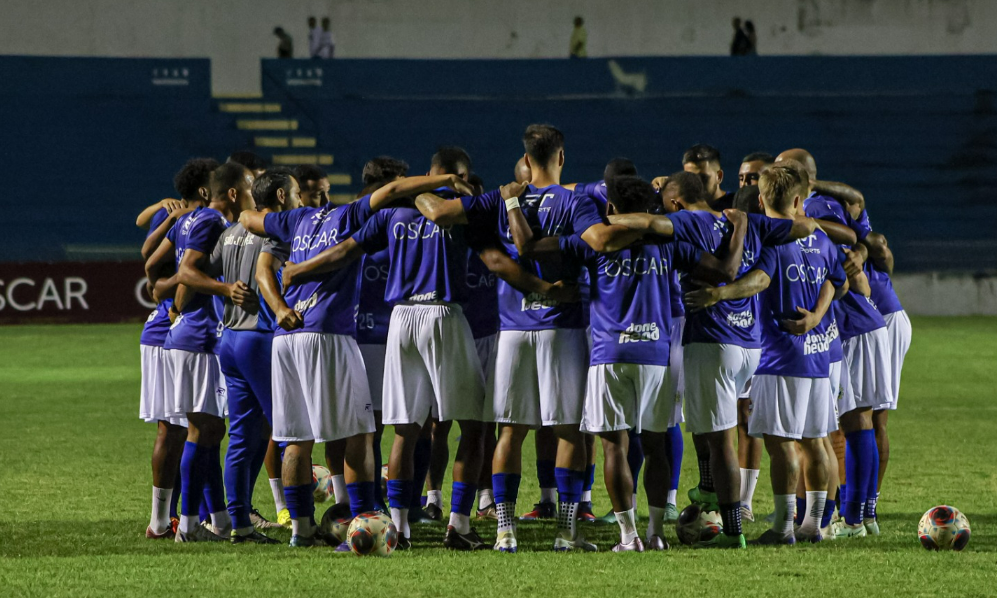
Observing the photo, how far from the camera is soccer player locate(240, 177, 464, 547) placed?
6047 mm

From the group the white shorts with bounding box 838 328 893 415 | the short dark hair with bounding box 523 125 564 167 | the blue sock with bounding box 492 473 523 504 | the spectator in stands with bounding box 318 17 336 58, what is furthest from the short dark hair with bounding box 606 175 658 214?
the spectator in stands with bounding box 318 17 336 58

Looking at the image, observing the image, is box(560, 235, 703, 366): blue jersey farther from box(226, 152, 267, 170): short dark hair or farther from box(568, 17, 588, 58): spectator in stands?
box(568, 17, 588, 58): spectator in stands

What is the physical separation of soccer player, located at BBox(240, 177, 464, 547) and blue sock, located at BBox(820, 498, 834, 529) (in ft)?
7.75

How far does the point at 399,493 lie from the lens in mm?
6137

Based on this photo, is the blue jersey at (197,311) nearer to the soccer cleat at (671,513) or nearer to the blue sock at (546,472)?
the blue sock at (546,472)

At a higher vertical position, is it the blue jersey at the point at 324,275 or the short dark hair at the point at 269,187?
the short dark hair at the point at 269,187

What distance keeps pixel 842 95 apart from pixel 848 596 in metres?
25.4

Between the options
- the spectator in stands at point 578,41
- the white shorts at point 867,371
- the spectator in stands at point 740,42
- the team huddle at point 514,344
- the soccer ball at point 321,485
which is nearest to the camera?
the team huddle at point 514,344

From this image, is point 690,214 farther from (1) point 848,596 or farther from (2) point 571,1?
(2) point 571,1

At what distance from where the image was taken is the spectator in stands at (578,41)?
30.2 meters

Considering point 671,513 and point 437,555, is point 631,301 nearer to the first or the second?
point 437,555

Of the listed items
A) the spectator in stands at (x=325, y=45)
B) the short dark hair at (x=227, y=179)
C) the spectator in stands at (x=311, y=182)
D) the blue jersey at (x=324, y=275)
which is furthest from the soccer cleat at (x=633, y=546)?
the spectator in stands at (x=325, y=45)

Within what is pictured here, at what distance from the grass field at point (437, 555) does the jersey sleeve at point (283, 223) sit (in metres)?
1.57

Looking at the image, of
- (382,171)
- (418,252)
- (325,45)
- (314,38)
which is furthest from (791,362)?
(314,38)
